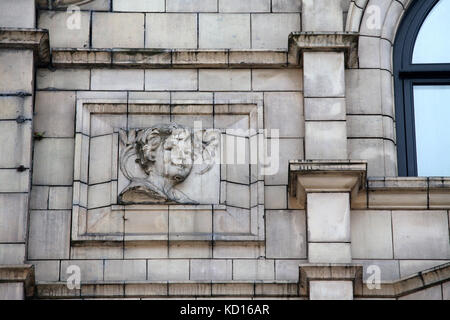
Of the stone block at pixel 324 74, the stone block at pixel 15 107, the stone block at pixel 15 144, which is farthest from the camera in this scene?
the stone block at pixel 324 74

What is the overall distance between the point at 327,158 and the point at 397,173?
1106 millimetres

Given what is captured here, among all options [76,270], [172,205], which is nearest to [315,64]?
[172,205]

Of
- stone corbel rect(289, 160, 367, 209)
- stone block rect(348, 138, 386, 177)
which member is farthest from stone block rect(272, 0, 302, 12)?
stone corbel rect(289, 160, 367, 209)

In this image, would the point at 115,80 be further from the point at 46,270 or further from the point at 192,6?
the point at 46,270

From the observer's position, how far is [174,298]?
19.3 m

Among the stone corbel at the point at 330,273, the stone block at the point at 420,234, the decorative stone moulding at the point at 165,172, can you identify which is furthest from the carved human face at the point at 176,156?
the stone block at the point at 420,234

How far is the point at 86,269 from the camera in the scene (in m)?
19.6

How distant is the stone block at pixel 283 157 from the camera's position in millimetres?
20125

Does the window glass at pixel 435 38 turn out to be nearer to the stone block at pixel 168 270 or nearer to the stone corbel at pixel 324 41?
the stone corbel at pixel 324 41

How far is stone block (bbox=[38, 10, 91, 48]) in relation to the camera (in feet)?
68.4

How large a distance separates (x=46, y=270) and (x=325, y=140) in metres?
3.99

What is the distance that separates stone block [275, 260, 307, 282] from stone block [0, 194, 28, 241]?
3.26 meters

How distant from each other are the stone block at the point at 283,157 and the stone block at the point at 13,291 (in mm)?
3495

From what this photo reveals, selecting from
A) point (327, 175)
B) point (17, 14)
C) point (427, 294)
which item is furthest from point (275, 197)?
point (17, 14)
